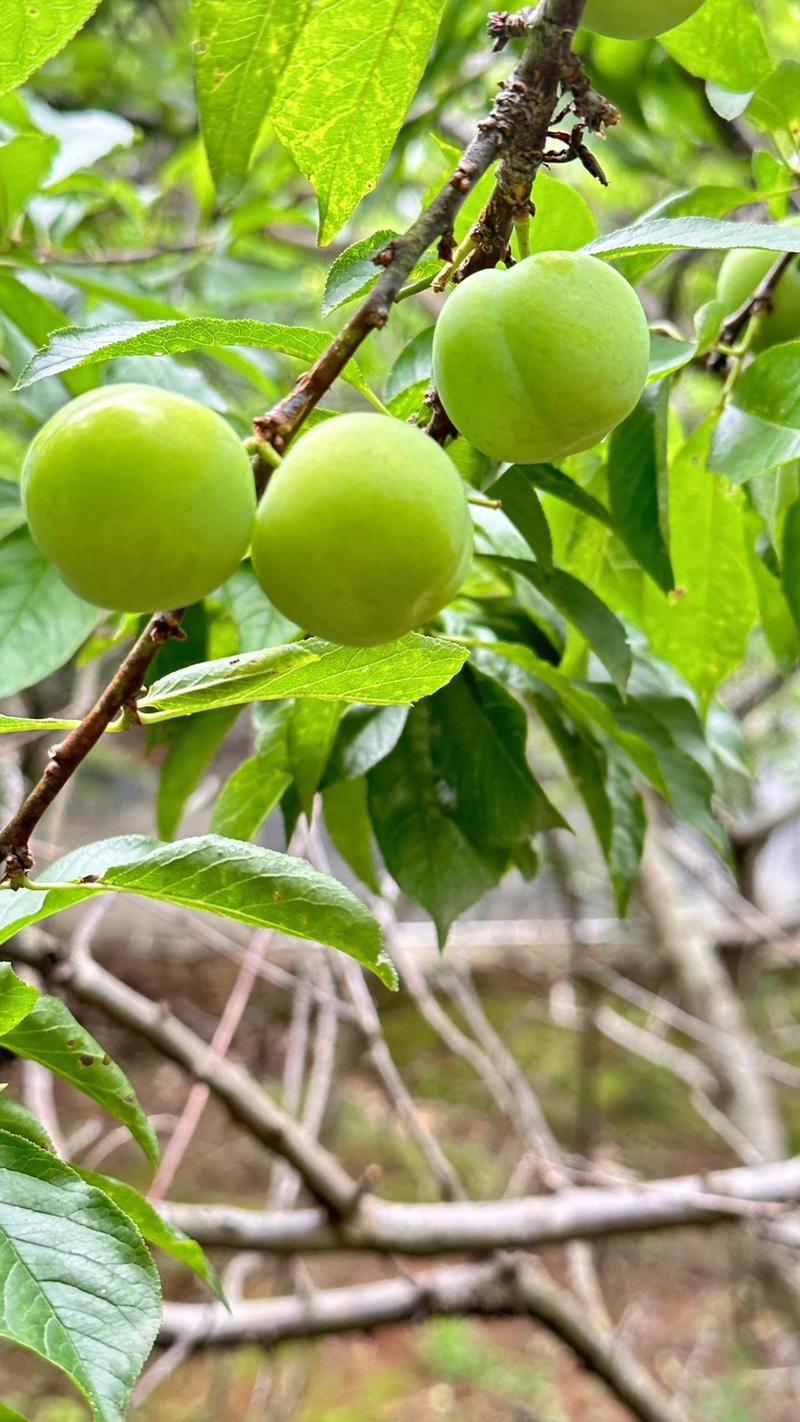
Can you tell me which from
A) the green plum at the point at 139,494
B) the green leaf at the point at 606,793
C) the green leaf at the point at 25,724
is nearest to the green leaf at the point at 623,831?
the green leaf at the point at 606,793

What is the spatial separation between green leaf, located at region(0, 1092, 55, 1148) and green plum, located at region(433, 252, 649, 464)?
0.43 metres

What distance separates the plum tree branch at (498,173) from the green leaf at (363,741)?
36 cm

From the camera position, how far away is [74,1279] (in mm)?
492

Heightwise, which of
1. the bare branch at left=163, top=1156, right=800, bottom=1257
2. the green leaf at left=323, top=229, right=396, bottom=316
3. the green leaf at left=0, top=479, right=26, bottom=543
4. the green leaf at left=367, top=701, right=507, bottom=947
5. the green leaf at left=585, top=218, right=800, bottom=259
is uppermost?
the green leaf at left=585, top=218, right=800, bottom=259

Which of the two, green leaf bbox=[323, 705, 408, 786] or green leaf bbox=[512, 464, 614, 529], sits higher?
green leaf bbox=[512, 464, 614, 529]

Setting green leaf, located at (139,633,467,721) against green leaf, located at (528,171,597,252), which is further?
green leaf, located at (528,171,597,252)

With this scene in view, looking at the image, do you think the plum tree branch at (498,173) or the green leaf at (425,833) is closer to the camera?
the plum tree branch at (498,173)

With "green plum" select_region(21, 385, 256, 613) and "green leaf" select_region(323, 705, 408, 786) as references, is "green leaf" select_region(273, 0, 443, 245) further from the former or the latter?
"green leaf" select_region(323, 705, 408, 786)

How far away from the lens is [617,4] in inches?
20.4

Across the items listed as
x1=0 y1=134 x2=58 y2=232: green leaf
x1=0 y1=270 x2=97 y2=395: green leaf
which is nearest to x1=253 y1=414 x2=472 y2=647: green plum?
x1=0 y1=270 x2=97 y2=395: green leaf

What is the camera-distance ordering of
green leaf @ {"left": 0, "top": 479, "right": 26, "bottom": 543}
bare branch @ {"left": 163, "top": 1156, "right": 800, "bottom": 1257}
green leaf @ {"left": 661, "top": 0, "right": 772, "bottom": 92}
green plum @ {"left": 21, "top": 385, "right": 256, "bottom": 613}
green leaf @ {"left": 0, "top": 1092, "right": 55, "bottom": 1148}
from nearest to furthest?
green plum @ {"left": 21, "top": 385, "right": 256, "bottom": 613}, green leaf @ {"left": 0, "top": 1092, "right": 55, "bottom": 1148}, green leaf @ {"left": 661, "top": 0, "right": 772, "bottom": 92}, green leaf @ {"left": 0, "top": 479, "right": 26, "bottom": 543}, bare branch @ {"left": 163, "top": 1156, "right": 800, "bottom": 1257}

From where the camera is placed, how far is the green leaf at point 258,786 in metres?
0.81

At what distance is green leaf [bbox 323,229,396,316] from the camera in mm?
504

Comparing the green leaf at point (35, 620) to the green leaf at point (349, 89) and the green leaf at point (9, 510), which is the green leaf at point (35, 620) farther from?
the green leaf at point (349, 89)
